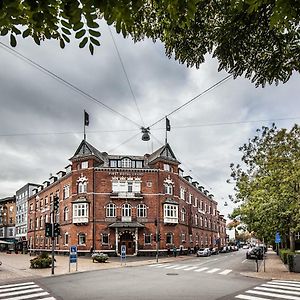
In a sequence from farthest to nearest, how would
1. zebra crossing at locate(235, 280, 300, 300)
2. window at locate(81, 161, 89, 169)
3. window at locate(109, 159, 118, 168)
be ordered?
window at locate(109, 159, 118, 168), window at locate(81, 161, 89, 169), zebra crossing at locate(235, 280, 300, 300)

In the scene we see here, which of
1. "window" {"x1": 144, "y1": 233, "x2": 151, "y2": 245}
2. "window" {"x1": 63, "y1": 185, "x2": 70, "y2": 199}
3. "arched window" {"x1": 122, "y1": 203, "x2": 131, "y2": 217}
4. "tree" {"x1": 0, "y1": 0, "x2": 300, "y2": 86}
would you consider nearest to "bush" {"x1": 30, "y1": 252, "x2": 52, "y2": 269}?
"arched window" {"x1": 122, "y1": 203, "x2": 131, "y2": 217}

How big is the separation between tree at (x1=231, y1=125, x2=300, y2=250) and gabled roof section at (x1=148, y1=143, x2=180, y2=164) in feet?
82.8

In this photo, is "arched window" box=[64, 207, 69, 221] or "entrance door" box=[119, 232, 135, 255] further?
"arched window" box=[64, 207, 69, 221]

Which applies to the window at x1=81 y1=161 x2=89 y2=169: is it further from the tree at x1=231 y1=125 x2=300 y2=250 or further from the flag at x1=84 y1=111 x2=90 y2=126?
the tree at x1=231 y1=125 x2=300 y2=250

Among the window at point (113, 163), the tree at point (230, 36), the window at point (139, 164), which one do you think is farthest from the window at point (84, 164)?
the tree at point (230, 36)

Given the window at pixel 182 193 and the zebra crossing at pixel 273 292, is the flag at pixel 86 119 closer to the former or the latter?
the window at pixel 182 193

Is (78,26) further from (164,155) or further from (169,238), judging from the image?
(169,238)

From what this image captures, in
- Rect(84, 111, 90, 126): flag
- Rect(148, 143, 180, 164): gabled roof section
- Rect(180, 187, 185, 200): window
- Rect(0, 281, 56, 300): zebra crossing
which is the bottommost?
Rect(0, 281, 56, 300): zebra crossing

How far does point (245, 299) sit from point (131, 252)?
3753 centimetres

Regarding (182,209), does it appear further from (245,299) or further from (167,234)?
(245,299)

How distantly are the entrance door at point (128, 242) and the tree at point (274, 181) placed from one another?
82.3 feet

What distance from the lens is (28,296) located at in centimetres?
1527

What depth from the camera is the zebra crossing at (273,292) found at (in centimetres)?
1463

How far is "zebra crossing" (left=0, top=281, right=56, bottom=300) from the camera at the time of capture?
1498 centimetres
